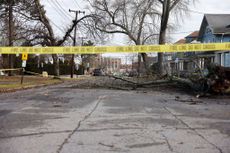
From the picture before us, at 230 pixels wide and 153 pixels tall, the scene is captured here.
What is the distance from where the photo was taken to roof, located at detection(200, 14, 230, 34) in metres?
54.7

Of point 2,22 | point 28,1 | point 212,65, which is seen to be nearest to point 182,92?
point 212,65

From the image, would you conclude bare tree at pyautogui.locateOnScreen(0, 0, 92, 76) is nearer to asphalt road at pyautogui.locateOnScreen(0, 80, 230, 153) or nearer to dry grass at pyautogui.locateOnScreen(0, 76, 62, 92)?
dry grass at pyautogui.locateOnScreen(0, 76, 62, 92)

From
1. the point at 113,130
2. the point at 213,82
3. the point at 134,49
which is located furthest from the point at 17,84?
the point at 113,130

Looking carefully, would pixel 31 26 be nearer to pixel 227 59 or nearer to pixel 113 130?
pixel 227 59

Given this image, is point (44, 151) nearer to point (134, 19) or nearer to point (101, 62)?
point (134, 19)

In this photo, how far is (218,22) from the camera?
57906 millimetres

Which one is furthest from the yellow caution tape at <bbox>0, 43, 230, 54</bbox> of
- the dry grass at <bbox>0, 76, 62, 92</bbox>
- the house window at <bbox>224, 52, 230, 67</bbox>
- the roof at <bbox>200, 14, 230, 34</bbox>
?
the roof at <bbox>200, 14, 230, 34</bbox>

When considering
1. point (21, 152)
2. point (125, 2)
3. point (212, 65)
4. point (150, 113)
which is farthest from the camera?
point (125, 2)

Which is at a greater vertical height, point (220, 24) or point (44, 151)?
point (220, 24)

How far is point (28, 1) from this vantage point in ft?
161

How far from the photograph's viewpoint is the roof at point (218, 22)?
54.7 meters

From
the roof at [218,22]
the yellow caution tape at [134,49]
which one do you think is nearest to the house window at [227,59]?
the roof at [218,22]

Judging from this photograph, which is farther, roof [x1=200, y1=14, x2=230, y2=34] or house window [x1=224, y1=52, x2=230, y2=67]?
roof [x1=200, y1=14, x2=230, y2=34]

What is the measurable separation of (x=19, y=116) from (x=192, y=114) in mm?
5088
